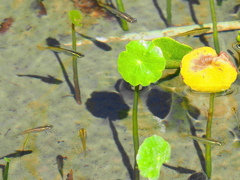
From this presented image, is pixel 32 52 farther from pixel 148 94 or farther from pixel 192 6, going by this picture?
pixel 192 6

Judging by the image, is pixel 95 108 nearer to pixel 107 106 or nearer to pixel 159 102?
pixel 107 106

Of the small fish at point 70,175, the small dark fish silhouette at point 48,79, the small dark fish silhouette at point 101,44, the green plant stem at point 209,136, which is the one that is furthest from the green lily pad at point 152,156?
the small dark fish silhouette at point 101,44

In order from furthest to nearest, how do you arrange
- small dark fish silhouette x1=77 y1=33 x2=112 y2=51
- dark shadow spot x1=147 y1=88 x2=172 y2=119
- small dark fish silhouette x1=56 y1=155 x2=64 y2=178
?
small dark fish silhouette x1=77 y1=33 x2=112 y2=51, dark shadow spot x1=147 y1=88 x2=172 y2=119, small dark fish silhouette x1=56 y1=155 x2=64 y2=178

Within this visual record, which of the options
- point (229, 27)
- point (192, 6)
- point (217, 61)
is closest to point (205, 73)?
point (217, 61)

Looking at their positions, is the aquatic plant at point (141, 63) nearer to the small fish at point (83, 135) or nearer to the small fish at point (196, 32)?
the small fish at point (83, 135)

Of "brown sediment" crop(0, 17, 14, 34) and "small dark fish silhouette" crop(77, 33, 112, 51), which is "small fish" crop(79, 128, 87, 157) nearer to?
"small dark fish silhouette" crop(77, 33, 112, 51)

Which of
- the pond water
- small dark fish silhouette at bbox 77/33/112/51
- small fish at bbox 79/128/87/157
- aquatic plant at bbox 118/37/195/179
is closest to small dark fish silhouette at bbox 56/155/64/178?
the pond water

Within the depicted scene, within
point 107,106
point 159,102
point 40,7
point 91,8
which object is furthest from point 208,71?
point 40,7
